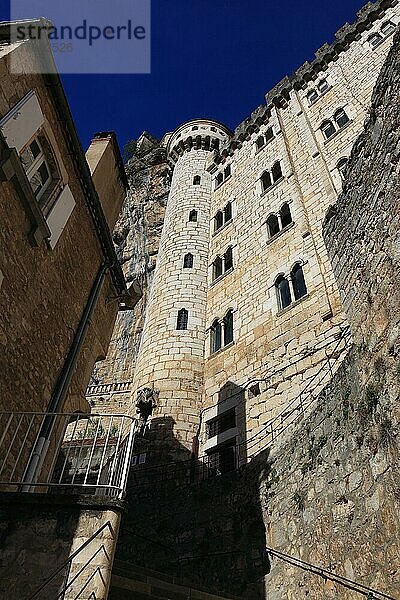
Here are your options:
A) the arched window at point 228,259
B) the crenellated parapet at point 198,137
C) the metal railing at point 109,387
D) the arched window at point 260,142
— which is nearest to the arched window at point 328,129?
the arched window at point 260,142

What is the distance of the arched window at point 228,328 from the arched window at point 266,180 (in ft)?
22.3

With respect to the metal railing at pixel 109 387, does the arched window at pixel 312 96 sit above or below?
above

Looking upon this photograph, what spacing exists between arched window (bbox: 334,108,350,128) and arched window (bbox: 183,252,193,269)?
8.36 m

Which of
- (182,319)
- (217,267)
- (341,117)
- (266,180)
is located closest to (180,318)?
(182,319)

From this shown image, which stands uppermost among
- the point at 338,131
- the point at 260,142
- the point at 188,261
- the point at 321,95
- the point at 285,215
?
the point at 260,142

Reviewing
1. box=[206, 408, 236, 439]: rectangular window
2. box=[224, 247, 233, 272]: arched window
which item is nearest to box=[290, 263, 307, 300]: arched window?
A: box=[206, 408, 236, 439]: rectangular window

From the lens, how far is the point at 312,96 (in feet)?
70.9

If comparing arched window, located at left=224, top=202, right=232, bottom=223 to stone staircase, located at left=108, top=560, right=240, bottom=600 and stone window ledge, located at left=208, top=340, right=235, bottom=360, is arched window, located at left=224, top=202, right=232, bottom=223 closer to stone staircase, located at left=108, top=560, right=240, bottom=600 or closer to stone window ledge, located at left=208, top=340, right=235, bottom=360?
stone window ledge, located at left=208, top=340, right=235, bottom=360

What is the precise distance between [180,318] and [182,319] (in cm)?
10

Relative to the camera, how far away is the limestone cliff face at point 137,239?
2320cm

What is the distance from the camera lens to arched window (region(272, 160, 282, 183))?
19.3m

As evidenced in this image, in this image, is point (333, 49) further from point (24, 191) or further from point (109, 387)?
point (24, 191)

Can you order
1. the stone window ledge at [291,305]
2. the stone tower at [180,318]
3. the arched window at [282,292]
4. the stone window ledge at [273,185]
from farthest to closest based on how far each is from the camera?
the stone window ledge at [273,185]
the arched window at [282,292]
the stone tower at [180,318]
the stone window ledge at [291,305]

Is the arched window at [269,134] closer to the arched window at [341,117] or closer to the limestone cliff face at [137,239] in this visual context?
the arched window at [341,117]
